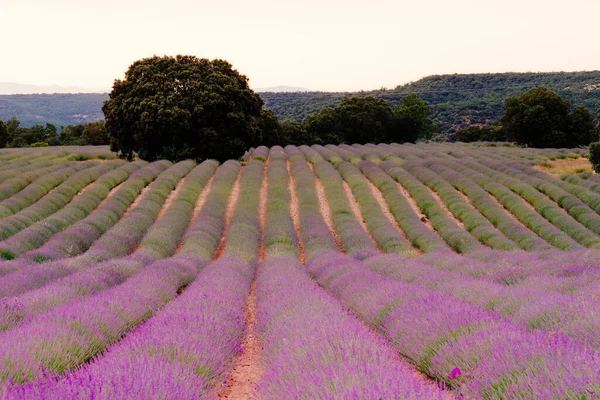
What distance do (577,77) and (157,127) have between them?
108m

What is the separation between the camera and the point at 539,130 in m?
50.7

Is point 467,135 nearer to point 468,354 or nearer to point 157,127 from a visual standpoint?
point 157,127

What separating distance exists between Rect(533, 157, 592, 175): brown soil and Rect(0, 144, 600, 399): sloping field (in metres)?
7.28

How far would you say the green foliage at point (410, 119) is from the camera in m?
59.8

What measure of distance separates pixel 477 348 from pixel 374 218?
14936 millimetres

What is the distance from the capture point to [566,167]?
31.5m

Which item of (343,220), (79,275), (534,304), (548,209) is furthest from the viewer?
(548,209)

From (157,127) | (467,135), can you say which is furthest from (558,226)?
(467,135)

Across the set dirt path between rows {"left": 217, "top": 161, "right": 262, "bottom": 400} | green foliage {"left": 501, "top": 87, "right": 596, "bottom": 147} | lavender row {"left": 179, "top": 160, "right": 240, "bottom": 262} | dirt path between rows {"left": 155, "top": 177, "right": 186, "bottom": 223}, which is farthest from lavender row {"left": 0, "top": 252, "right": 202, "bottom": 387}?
green foliage {"left": 501, "top": 87, "right": 596, "bottom": 147}

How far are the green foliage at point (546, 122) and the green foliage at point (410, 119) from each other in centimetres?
1073

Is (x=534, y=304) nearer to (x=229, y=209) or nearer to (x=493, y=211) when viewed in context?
(x=493, y=211)

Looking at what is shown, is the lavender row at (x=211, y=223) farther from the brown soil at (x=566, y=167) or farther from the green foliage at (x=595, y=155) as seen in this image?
the green foliage at (x=595, y=155)

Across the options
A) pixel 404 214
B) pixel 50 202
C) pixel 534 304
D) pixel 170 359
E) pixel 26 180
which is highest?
pixel 170 359

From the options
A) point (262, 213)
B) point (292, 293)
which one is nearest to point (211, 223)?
point (262, 213)
